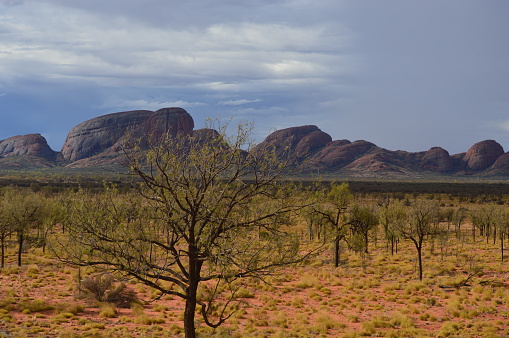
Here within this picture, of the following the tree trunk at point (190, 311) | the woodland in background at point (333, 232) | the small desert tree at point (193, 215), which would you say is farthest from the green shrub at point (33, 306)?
the tree trunk at point (190, 311)

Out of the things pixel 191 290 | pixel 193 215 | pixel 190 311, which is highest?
pixel 193 215

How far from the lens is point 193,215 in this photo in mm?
10945

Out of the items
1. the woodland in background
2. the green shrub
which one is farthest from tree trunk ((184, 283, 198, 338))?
the green shrub

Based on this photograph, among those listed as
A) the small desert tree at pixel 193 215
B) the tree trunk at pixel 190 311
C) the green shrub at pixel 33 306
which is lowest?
the green shrub at pixel 33 306

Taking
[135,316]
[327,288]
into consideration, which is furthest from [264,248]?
[327,288]

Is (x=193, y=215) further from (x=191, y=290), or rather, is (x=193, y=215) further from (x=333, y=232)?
(x=333, y=232)

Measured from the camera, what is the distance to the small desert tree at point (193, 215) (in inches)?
425

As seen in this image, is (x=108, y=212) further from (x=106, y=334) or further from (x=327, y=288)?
(x=327, y=288)

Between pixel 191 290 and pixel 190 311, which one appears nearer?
pixel 191 290

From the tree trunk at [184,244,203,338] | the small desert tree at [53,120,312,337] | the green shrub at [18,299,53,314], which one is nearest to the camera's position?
the small desert tree at [53,120,312,337]

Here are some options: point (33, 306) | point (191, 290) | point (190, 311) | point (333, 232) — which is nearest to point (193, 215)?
point (191, 290)

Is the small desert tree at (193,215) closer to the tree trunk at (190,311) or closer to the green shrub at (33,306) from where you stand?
the tree trunk at (190,311)

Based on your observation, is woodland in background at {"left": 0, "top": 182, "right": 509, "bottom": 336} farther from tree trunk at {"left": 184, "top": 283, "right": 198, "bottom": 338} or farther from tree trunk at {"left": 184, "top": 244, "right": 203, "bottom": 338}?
tree trunk at {"left": 184, "top": 283, "right": 198, "bottom": 338}

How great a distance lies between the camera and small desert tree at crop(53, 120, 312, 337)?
10789 millimetres
